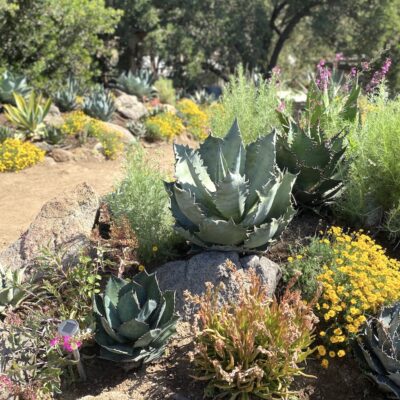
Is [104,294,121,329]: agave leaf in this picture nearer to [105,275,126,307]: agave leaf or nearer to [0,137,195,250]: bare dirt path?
[105,275,126,307]: agave leaf

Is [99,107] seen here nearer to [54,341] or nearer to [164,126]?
[164,126]

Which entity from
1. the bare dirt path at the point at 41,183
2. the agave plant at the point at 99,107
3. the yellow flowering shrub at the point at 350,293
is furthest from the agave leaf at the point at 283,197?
the agave plant at the point at 99,107

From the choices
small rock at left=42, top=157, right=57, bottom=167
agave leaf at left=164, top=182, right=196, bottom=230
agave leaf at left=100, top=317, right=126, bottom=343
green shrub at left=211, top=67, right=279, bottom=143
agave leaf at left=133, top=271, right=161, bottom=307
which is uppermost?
green shrub at left=211, top=67, right=279, bottom=143

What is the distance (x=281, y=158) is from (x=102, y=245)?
1657mm

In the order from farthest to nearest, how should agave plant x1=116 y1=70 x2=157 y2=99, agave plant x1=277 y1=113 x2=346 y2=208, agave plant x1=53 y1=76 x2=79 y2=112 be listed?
agave plant x1=116 y1=70 x2=157 y2=99 < agave plant x1=53 y1=76 x2=79 y2=112 < agave plant x1=277 y1=113 x2=346 y2=208

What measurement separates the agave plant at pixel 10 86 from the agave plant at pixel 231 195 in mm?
6488

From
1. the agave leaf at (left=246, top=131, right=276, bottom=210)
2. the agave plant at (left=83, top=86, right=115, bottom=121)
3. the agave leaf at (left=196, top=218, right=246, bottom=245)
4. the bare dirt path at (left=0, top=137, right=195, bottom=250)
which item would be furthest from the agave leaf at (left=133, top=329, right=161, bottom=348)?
the agave plant at (left=83, top=86, right=115, bottom=121)

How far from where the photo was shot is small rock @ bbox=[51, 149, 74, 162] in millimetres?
7746

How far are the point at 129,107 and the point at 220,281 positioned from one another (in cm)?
779

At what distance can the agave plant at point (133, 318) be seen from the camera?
9.18 ft

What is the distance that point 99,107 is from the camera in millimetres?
9266

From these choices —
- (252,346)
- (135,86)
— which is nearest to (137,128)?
(135,86)

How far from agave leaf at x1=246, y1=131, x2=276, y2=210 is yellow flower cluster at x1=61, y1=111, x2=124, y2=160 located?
4869 mm

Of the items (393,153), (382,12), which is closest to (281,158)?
(393,153)
